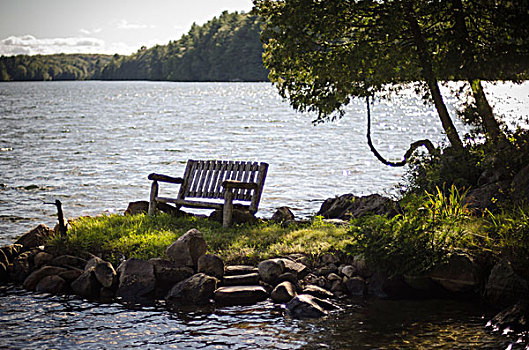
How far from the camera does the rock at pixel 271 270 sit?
8.76 meters

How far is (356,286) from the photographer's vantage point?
8562mm

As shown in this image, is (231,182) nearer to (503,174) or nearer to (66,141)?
(503,174)

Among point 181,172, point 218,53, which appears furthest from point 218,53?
point 181,172

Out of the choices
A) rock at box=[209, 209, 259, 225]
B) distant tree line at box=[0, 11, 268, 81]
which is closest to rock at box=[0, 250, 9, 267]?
rock at box=[209, 209, 259, 225]

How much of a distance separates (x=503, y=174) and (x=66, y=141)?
31165 mm

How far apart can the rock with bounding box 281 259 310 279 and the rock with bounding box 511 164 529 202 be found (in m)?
3.63

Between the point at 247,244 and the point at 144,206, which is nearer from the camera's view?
the point at 247,244

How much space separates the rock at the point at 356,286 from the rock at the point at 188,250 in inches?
90.4

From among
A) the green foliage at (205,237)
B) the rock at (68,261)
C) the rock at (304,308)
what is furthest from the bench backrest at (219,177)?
the rock at (304,308)

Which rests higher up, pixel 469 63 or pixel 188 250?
pixel 469 63

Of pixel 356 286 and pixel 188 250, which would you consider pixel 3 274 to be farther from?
pixel 356 286

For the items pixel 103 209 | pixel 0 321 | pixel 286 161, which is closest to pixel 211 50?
pixel 286 161

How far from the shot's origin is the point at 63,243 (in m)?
10.2

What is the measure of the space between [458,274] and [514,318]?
43.2 inches
